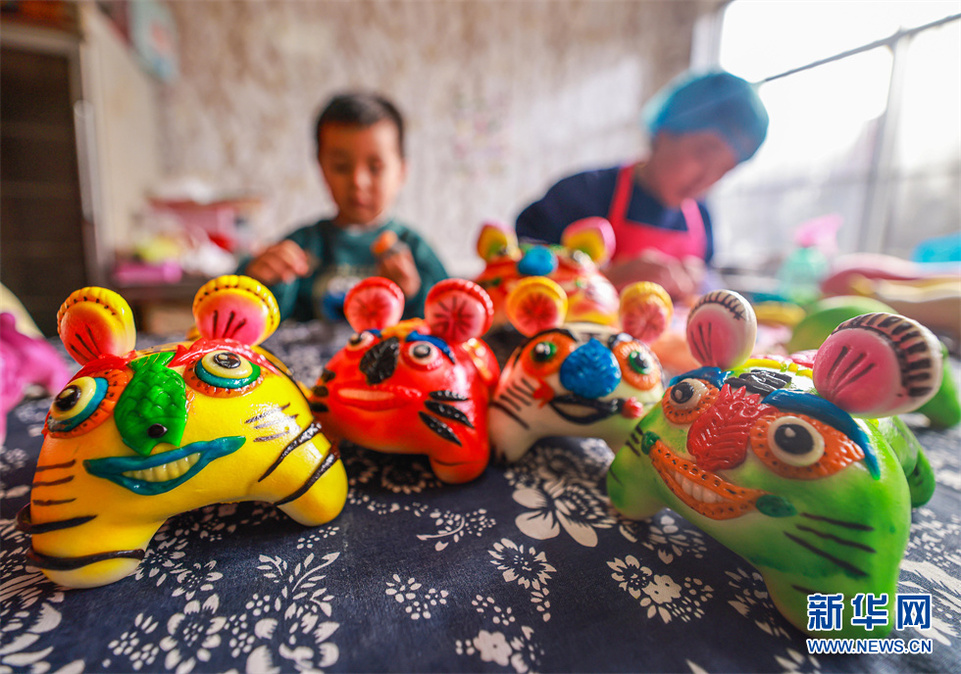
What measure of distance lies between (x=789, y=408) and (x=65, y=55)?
2.67 metres

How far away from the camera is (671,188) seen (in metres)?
1.47

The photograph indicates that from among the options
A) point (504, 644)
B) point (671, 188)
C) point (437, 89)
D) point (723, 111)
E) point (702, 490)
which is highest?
point (437, 89)

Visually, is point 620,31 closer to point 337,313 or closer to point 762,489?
point 337,313

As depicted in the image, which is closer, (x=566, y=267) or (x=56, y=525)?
(x=56, y=525)

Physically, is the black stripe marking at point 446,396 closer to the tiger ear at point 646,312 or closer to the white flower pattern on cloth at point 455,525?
Result: the white flower pattern on cloth at point 455,525

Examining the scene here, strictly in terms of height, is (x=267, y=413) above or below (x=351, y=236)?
below

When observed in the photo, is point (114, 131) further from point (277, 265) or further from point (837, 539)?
point (837, 539)

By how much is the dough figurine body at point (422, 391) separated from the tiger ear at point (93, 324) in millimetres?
217

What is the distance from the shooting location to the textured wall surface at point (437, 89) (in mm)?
2562

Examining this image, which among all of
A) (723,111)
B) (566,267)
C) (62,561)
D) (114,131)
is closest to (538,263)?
(566,267)

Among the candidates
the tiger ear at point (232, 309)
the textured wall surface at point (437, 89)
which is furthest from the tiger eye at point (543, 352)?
the textured wall surface at point (437, 89)

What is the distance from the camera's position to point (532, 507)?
1.82ft

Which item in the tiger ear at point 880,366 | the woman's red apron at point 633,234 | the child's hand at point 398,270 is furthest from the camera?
the woman's red apron at point 633,234

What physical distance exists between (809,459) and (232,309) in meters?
0.57
